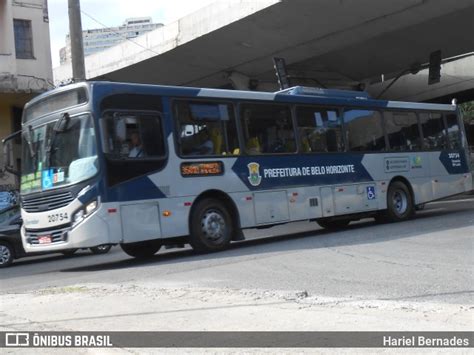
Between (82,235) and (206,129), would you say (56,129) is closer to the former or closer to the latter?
(82,235)

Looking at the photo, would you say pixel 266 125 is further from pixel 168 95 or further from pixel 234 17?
pixel 234 17

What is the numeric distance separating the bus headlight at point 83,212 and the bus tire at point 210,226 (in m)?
2.09

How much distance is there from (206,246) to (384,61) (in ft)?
70.6

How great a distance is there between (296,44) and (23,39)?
36.2 ft

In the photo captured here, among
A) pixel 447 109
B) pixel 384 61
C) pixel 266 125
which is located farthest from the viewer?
pixel 384 61

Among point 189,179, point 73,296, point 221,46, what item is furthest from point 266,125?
point 221,46

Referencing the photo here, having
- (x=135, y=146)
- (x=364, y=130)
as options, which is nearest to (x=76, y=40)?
(x=135, y=146)

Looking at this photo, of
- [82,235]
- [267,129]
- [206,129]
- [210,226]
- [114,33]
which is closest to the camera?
[82,235]

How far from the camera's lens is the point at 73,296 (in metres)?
8.23

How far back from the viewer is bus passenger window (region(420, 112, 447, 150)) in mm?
17844

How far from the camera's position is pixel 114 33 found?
28.2 metres

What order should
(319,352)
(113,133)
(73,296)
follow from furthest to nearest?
(113,133) < (73,296) < (319,352)

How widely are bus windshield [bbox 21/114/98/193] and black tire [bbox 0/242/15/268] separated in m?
3.93

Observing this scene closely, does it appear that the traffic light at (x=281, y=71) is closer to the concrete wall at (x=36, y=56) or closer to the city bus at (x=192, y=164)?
the city bus at (x=192, y=164)
